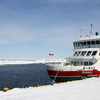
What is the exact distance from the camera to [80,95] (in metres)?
11.1

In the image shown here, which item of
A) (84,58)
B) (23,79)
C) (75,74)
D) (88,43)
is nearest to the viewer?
(75,74)

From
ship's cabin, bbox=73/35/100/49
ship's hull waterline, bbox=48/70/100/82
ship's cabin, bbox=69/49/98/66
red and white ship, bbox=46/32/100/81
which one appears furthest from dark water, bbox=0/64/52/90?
ship's cabin, bbox=73/35/100/49

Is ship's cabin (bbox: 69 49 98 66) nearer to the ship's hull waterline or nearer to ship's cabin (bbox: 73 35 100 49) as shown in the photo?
ship's cabin (bbox: 73 35 100 49)

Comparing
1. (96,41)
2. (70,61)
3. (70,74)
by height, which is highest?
(96,41)

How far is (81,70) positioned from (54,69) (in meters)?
4.72

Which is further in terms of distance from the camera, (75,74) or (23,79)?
(23,79)

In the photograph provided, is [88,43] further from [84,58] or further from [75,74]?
[75,74]

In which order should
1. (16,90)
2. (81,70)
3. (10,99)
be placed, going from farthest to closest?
(81,70), (16,90), (10,99)

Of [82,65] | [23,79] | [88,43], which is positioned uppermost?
[88,43]

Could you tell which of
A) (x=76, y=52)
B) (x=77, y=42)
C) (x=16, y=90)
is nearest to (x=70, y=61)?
(x=76, y=52)

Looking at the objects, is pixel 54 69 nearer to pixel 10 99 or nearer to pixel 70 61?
pixel 70 61

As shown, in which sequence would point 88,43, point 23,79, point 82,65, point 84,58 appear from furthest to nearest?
point 23,79 → point 88,43 → point 84,58 → point 82,65

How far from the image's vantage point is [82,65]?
87.7ft

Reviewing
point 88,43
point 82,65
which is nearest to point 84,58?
point 82,65
